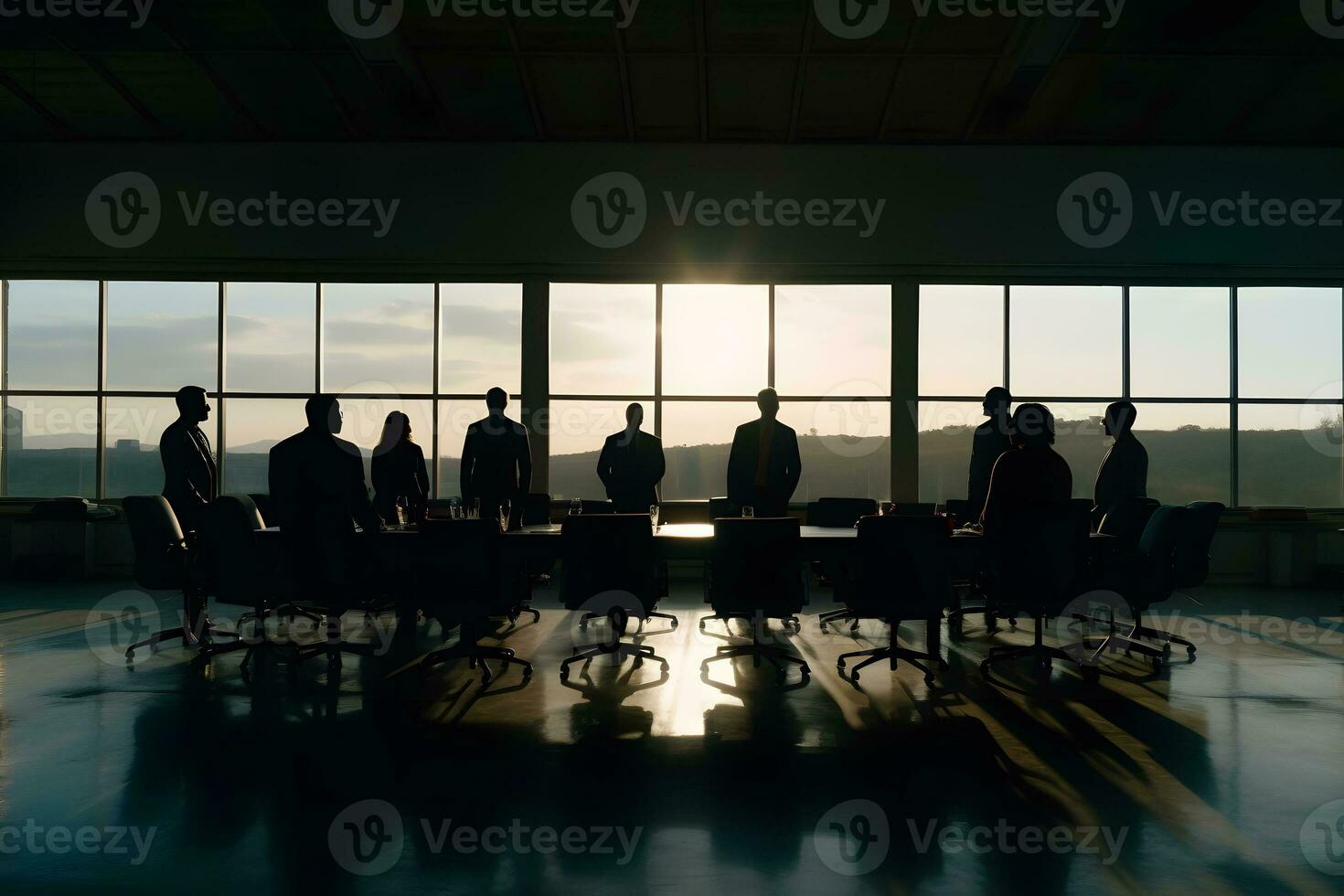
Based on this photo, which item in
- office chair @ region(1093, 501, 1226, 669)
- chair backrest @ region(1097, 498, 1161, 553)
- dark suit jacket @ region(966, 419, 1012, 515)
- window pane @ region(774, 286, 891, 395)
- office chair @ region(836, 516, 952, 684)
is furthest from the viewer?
window pane @ region(774, 286, 891, 395)

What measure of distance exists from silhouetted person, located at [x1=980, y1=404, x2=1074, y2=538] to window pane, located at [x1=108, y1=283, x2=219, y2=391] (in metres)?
8.84

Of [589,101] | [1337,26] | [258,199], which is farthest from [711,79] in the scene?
[1337,26]

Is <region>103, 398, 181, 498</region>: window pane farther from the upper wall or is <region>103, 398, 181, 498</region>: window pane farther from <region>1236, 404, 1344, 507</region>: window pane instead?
<region>1236, 404, 1344, 507</region>: window pane

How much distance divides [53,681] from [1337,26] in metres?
12.2

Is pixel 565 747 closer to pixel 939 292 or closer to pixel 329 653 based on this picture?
pixel 329 653

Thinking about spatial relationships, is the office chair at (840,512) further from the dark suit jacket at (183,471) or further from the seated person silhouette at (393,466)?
the dark suit jacket at (183,471)

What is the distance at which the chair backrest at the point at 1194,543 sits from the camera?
16.4 feet

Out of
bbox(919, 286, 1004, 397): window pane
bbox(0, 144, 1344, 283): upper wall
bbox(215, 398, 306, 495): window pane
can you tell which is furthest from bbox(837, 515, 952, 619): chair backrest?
bbox(215, 398, 306, 495): window pane

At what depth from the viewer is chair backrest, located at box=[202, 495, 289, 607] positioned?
15.0ft

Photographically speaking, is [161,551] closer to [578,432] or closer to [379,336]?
[379,336]

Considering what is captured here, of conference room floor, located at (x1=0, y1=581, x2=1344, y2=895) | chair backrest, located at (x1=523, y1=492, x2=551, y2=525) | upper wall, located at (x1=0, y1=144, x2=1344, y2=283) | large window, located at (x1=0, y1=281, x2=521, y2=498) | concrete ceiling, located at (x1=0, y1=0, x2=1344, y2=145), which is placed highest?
concrete ceiling, located at (x1=0, y1=0, x2=1344, y2=145)

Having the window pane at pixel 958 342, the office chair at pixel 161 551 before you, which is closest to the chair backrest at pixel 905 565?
the office chair at pixel 161 551

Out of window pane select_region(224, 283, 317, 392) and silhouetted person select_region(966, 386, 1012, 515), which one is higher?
window pane select_region(224, 283, 317, 392)

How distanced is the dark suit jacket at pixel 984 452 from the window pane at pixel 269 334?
750cm
